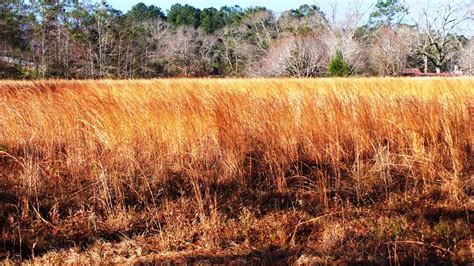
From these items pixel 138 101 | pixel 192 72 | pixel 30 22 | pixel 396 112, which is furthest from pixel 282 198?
pixel 192 72

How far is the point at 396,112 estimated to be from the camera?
5.15m

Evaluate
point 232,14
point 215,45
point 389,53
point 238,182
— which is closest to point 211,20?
point 232,14

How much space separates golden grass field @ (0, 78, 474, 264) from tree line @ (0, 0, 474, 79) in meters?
29.0

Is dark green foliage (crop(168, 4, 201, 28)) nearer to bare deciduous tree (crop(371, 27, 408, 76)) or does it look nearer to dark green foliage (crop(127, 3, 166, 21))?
dark green foliage (crop(127, 3, 166, 21))

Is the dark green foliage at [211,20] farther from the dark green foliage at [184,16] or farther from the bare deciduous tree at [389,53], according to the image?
the bare deciduous tree at [389,53]

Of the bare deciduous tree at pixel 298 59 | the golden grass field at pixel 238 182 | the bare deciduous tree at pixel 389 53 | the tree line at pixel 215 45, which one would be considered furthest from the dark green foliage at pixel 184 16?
the golden grass field at pixel 238 182

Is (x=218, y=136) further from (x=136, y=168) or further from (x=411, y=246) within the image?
(x=411, y=246)

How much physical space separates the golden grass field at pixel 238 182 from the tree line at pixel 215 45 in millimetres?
28977

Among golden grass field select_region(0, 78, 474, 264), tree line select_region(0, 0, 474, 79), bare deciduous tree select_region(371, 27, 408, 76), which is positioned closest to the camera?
golden grass field select_region(0, 78, 474, 264)

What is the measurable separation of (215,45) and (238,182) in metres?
54.5

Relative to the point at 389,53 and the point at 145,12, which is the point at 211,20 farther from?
the point at 389,53

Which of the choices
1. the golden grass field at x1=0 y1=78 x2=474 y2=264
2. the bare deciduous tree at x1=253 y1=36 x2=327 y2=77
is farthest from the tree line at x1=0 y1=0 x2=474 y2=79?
the golden grass field at x1=0 y1=78 x2=474 y2=264

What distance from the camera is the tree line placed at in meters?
35.1

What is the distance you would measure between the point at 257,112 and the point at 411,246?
2.65 meters
